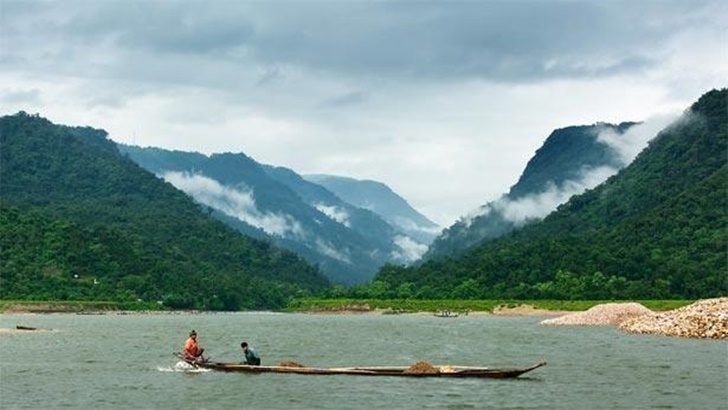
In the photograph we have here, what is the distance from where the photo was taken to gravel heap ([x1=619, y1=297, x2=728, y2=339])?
101050 mm

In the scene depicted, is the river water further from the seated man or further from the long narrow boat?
the seated man

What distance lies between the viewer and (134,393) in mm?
54938

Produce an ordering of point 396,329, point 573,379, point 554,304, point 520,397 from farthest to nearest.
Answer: point 554,304 → point 396,329 → point 573,379 → point 520,397

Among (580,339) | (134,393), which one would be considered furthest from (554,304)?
(134,393)

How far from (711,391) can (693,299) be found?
417 feet

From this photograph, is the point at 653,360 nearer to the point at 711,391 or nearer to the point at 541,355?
the point at 541,355

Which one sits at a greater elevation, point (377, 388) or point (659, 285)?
point (659, 285)

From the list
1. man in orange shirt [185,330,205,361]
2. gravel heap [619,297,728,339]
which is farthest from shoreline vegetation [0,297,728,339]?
man in orange shirt [185,330,205,361]

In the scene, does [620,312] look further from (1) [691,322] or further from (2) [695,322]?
(2) [695,322]

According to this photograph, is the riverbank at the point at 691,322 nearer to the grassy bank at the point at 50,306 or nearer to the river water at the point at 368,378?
the river water at the point at 368,378

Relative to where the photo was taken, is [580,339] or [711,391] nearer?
[711,391]

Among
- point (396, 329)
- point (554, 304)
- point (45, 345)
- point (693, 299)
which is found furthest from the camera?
point (554, 304)

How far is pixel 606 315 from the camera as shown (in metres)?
143

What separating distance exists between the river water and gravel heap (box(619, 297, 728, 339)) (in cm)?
467
